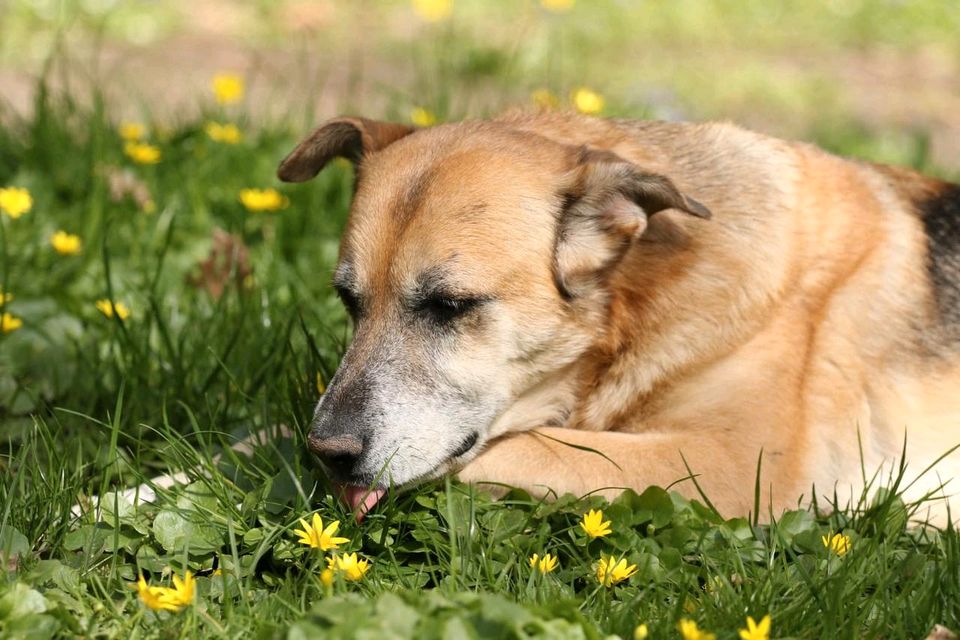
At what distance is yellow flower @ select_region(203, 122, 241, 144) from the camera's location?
6047 millimetres

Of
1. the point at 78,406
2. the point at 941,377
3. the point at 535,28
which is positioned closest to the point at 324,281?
the point at 78,406

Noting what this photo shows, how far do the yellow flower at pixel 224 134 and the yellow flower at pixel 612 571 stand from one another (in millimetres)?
3727

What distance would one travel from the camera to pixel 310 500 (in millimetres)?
3441

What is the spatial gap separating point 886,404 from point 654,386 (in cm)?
80

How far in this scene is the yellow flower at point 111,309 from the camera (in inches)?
173

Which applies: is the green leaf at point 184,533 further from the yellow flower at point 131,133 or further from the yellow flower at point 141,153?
the yellow flower at point 131,133

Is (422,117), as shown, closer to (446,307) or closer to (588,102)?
(588,102)

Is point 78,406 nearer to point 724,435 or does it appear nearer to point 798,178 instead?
point 724,435

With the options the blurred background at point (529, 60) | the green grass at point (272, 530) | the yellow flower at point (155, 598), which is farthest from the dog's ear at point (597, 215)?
the blurred background at point (529, 60)

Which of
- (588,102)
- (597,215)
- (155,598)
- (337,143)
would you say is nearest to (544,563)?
(155,598)

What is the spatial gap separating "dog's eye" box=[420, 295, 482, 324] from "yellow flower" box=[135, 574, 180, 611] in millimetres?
1170

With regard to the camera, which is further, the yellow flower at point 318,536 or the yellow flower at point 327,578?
the yellow flower at point 318,536

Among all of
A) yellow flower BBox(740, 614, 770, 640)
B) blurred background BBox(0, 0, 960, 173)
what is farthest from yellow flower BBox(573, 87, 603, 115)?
yellow flower BBox(740, 614, 770, 640)

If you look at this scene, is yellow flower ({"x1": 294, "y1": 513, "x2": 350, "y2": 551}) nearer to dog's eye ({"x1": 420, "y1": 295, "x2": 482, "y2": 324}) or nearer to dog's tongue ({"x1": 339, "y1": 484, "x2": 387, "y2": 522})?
dog's tongue ({"x1": 339, "y1": 484, "x2": 387, "y2": 522})
